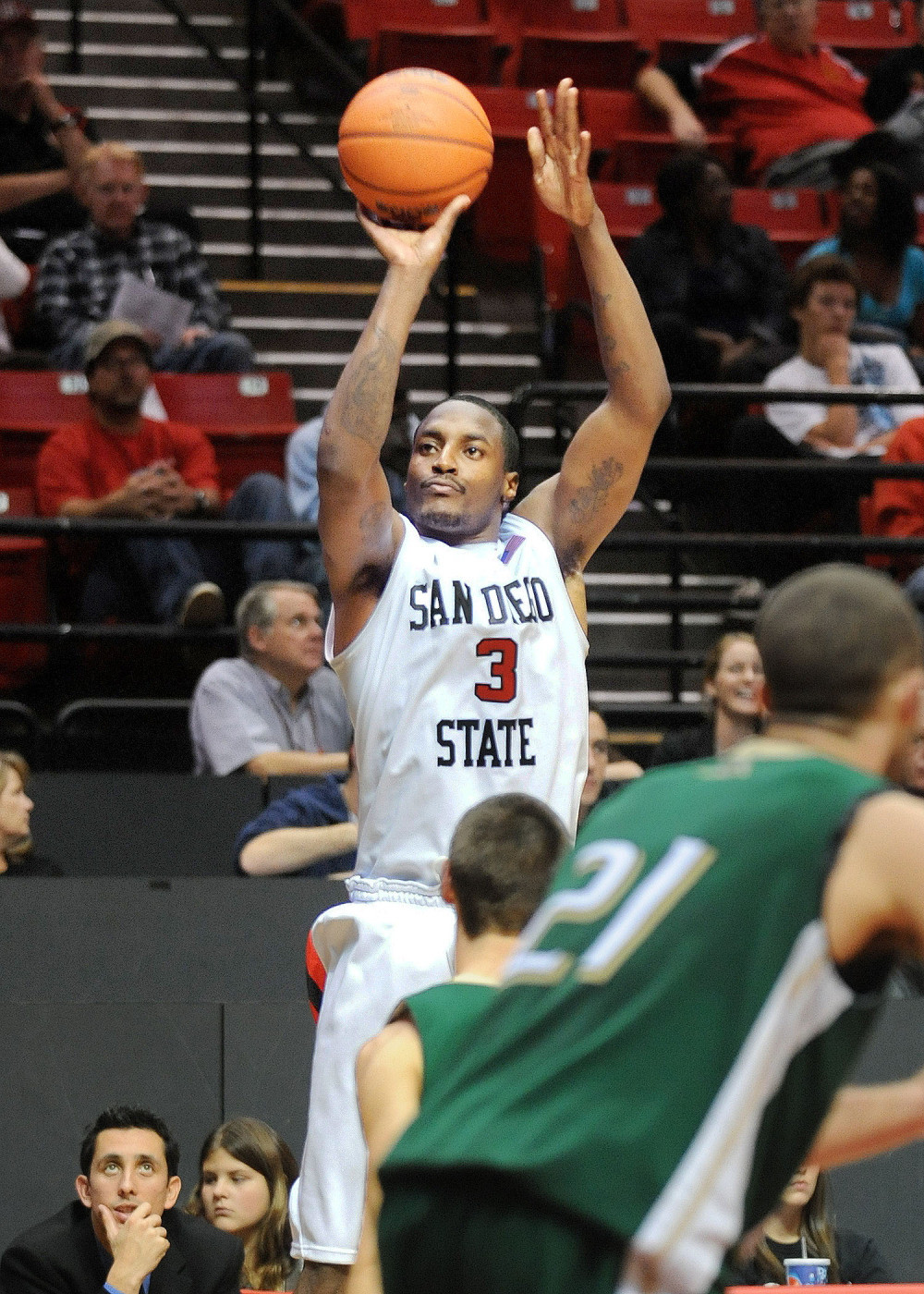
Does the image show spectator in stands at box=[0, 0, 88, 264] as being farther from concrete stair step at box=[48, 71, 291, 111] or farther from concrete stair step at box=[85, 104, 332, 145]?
concrete stair step at box=[48, 71, 291, 111]

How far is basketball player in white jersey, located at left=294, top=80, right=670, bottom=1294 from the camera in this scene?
161 inches

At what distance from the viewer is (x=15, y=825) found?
6238 mm

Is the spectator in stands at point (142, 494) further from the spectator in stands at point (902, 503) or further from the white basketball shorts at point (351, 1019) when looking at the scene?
the white basketball shorts at point (351, 1019)

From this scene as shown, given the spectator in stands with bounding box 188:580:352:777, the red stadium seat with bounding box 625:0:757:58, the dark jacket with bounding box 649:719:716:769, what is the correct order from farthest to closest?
1. the red stadium seat with bounding box 625:0:757:58
2. the spectator in stands with bounding box 188:580:352:777
3. the dark jacket with bounding box 649:719:716:769

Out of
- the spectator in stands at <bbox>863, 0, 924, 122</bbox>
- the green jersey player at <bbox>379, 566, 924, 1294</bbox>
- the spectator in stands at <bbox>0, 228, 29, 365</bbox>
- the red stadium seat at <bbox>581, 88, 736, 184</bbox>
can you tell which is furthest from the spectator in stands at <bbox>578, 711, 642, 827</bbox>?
the spectator in stands at <bbox>863, 0, 924, 122</bbox>

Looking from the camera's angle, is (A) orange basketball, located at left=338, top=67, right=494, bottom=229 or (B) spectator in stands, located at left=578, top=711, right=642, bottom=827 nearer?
(A) orange basketball, located at left=338, top=67, right=494, bottom=229

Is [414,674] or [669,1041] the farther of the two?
[414,674]

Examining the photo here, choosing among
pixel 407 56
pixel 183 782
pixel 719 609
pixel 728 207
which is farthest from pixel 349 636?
pixel 407 56

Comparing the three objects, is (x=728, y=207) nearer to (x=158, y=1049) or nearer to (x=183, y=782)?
(x=183, y=782)

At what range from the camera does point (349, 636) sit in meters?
4.30

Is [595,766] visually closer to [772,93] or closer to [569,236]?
[569,236]

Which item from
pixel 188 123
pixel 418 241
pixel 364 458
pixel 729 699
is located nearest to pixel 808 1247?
pixel 729 699

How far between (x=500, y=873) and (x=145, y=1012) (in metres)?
2.91

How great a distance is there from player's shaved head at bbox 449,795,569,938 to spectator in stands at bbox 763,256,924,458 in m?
5.57
